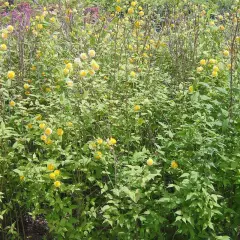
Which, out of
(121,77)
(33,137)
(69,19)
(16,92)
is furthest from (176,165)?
(69,19)

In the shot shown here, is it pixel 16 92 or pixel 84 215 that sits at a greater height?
pixel 16 92

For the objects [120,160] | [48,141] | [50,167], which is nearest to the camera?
[50,167]

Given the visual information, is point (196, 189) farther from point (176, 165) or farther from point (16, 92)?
point (16, 92)

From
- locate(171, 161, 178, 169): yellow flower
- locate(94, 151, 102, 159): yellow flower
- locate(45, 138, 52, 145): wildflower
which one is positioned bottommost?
locate(171, 161, 178, 169): yellow flower

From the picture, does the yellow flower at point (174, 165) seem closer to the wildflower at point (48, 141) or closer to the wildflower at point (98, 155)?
the wildflower at point (98, 155)

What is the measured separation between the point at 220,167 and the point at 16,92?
174 cm

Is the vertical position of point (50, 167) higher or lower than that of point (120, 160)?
higher

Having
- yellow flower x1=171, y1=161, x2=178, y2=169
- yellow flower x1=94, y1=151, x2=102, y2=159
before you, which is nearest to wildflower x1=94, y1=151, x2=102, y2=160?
yellow flower x1=94, y1=151, x2=102, y2=159

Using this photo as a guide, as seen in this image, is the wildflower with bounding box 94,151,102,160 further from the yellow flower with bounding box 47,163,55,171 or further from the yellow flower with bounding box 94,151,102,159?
the yellow flower with bounding box 47,163,55,171

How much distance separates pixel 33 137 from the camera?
2.59 metres

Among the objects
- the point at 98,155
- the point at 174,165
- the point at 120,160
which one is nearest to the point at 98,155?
the point at 98,155

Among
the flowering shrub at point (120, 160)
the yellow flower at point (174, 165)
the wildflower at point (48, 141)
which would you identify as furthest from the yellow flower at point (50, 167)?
the yellow flower at point (174, 165)

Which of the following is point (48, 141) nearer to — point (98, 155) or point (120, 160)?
point (98, 155)

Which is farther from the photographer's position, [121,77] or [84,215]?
[121,77]
